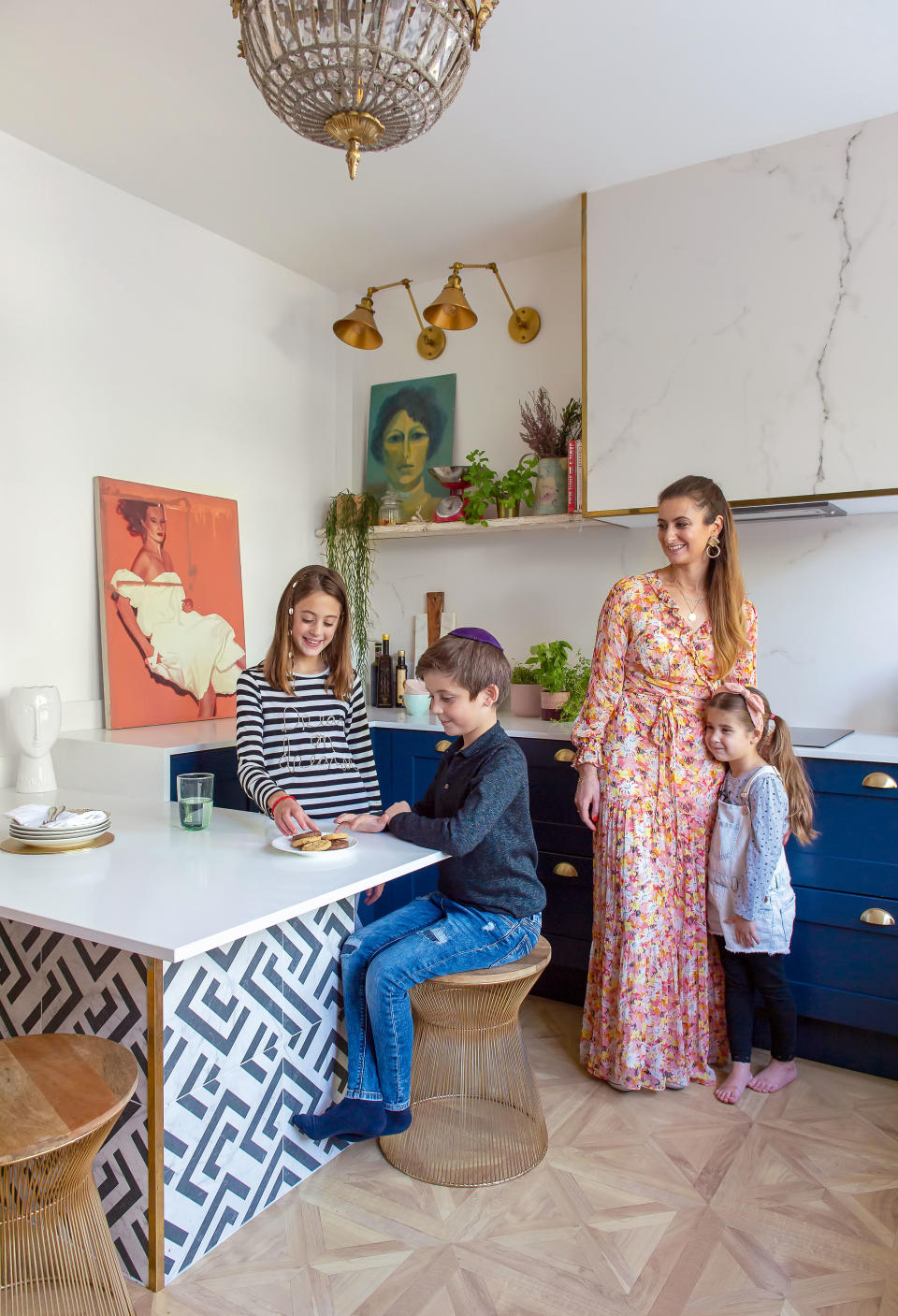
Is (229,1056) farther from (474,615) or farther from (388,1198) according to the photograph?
(474,615)

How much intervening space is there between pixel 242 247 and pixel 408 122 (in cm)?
236

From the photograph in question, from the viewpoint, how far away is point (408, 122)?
4.58 feet

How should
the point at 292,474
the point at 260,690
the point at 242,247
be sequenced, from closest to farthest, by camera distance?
the point at 260,690 < the point at 242,247 < the point at 292,474

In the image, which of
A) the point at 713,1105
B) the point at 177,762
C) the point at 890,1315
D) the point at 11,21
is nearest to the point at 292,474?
the point at 177,762

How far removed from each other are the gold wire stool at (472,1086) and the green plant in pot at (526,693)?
1.22m

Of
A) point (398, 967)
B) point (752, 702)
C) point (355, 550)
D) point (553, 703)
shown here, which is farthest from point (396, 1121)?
point (355, 550)

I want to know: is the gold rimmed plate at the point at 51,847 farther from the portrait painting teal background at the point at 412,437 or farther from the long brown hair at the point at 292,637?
the portrait painting teal background at the point at 412,437

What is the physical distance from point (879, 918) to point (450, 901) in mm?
1136

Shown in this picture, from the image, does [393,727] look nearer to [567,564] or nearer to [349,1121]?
[567,564]

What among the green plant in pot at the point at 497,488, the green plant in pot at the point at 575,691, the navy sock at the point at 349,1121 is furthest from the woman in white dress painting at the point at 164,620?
the navy sock at the point at 349,1121

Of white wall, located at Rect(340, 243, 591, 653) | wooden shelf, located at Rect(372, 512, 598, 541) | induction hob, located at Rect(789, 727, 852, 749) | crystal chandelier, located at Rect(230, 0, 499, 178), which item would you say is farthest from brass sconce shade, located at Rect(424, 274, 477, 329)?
crystal chandelier, located at Rect(230, 0, 499, 178)

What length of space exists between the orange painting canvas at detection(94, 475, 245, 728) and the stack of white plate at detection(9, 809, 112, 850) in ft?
3.54

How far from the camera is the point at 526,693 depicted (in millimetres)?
3205

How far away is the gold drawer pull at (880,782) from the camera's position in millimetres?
2350
